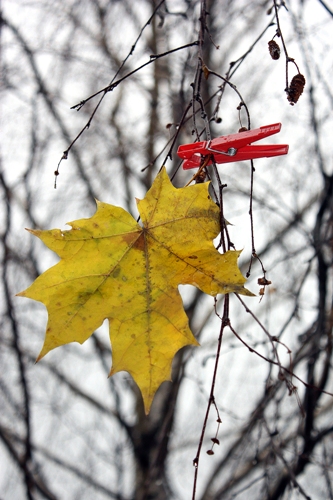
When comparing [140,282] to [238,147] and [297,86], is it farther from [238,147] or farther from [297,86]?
[297,86]

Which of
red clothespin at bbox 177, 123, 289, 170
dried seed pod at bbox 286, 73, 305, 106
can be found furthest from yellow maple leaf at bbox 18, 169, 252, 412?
dried seed pod at bbox 286, 73, 305, 106

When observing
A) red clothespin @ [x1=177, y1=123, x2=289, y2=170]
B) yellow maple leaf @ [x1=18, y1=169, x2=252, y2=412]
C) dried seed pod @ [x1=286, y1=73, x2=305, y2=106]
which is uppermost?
dried seed pod @ [x1=286, y1=73, x2=305, y2=106]

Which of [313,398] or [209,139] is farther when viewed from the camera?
[313,398]

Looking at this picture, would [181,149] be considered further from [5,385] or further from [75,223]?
[5,385]

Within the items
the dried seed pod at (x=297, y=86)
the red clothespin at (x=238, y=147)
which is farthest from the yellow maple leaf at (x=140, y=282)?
the dried seed pod at (x=297, y=86)

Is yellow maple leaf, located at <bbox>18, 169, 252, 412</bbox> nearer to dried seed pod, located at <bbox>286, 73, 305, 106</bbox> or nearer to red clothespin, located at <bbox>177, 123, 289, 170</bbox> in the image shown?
red clothespin, located at <bbox>177, 123, 289, 170</bbox>

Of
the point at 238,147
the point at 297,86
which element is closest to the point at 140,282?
the point at 238,147

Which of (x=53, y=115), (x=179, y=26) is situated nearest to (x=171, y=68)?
(x=179, y=26)
